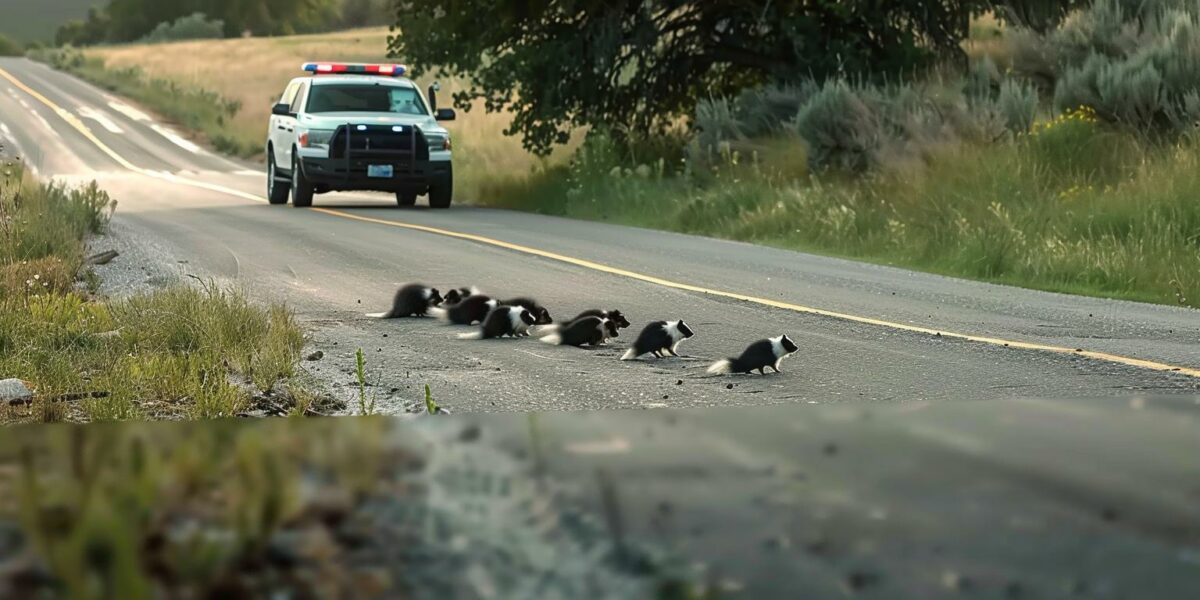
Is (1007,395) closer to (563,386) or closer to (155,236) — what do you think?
(563,386)

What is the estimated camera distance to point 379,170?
14906mm

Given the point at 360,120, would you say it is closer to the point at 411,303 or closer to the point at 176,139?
the point at 411,303

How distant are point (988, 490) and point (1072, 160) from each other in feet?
27.3

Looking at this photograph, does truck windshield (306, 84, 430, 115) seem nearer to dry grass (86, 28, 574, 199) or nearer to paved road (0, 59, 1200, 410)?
dry grass (86, 28, 574, 199)

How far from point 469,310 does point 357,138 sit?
5.71m

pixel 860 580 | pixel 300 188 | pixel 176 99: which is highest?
pixel 860 580

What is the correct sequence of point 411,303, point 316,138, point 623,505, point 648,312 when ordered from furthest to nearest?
point 316,138, point 648,312, point 411,303, point 623,505

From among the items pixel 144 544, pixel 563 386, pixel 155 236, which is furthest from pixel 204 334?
pixel 155 236

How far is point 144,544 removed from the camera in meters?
4.81

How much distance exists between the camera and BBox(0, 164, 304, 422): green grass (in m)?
6.86

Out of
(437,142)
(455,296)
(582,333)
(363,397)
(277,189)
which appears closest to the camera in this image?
(363,397)

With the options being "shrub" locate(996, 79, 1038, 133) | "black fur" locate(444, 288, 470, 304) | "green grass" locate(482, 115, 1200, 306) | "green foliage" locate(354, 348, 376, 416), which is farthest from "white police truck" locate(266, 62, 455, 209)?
"green foliage" locate(354, 348, 376, 416)

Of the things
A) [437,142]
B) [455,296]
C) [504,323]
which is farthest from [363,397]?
[437,142]

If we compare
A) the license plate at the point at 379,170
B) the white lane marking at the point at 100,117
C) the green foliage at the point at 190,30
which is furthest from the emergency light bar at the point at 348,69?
the white lane marking at the point at 100,117
